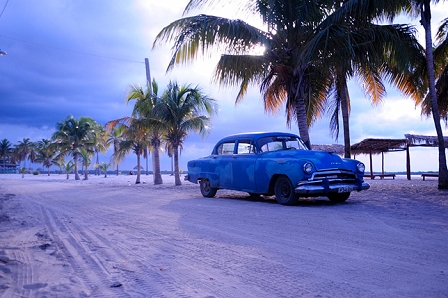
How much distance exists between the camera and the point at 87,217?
307 inches

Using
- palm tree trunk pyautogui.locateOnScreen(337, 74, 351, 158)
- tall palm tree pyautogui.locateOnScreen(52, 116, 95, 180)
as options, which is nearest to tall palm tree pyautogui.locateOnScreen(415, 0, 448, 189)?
palm tree trunk pyautogui.locateOnScreen(337, 74, 351, 158)

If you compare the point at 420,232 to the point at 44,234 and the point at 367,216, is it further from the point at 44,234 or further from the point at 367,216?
the point at 44,234

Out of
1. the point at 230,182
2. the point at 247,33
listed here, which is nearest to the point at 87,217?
the point at 230,182

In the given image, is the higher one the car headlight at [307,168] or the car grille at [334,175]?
the car headlight at [307,168]

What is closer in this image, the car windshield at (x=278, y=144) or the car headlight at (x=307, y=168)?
the car headlight at (x=307, y=168)

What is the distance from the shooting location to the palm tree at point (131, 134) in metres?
24.4

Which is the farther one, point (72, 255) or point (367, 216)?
point (367, 216)

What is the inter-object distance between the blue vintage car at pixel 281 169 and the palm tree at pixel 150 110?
12332mm

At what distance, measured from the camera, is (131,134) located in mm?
25453

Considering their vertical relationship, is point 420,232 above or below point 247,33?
below

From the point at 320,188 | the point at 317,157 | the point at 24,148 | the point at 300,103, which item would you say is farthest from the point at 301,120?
the point at 24,148

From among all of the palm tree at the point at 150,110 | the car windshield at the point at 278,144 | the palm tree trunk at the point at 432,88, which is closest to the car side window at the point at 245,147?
the car windshield at the point at 278,144

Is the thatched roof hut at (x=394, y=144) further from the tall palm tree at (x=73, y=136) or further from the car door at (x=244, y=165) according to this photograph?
the tall palm tree at (x=73, y=136)

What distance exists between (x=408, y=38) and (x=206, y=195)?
8.21m
